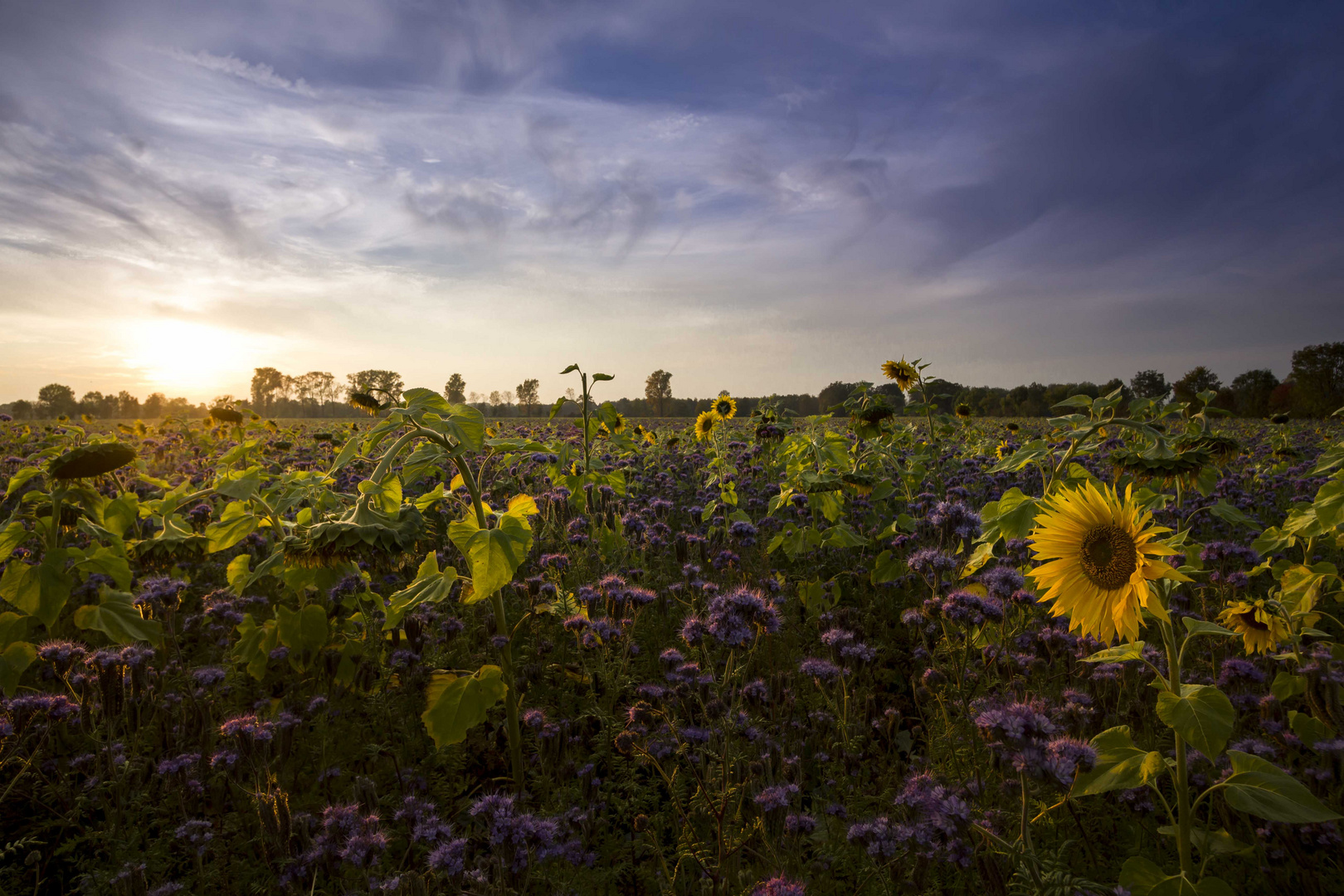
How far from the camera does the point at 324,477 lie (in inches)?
111

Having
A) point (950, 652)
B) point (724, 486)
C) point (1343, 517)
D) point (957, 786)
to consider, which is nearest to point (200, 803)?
point (957, 786)

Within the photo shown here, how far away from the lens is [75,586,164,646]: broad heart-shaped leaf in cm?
310

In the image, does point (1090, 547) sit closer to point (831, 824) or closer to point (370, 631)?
point (831, 824)

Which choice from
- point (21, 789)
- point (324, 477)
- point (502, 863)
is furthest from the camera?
point (21, 789)

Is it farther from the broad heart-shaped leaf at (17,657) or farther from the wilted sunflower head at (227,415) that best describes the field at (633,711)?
the wilted sunflower head at (227,415)

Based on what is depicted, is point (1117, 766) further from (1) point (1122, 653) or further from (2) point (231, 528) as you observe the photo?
(2) point (231, 528)

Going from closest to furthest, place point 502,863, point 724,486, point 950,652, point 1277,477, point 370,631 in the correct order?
point 502,863 → point 950,652 → point 370,631 → point 724,486 → point 1277,477

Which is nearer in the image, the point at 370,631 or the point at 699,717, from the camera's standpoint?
the point at 699,717

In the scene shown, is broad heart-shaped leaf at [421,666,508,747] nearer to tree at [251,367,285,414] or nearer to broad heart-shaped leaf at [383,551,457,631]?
broad heart-shaped leaf at [383,551,457,631]

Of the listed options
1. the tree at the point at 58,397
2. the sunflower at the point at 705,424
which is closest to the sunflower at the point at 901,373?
the sunflower at the point at 705,424

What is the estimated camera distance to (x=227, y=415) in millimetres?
11844

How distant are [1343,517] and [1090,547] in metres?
1.57

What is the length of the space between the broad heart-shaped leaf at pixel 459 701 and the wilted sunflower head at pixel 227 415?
38.5ft

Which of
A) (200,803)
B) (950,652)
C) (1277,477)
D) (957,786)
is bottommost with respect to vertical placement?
(200,803)
